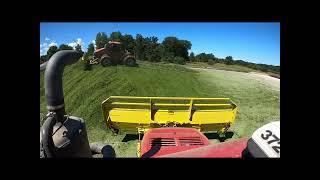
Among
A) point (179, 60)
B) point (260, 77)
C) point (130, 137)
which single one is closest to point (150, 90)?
point (130, 137)

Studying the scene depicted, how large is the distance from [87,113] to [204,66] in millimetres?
7329

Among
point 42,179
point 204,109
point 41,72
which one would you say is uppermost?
point 41,72

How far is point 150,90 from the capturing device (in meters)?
9.51

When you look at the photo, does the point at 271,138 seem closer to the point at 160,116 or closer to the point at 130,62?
the point at 160,116

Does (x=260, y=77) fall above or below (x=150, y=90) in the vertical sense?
above

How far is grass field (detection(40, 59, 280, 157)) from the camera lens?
7.04 metres

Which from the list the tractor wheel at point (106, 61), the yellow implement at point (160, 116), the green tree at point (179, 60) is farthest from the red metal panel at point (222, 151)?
the green tree at point (179, 60)

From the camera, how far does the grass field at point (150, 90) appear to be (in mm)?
7043

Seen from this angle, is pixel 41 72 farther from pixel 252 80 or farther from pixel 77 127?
pixel 252 80

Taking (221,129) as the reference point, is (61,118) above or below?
above

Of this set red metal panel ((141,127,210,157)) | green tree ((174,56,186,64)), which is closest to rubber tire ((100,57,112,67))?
green tree ((174,56,186,64))

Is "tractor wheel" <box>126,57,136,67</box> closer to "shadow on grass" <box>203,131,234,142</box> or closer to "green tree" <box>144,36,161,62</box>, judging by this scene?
"green tree" <box>144,36,161,62</box>
